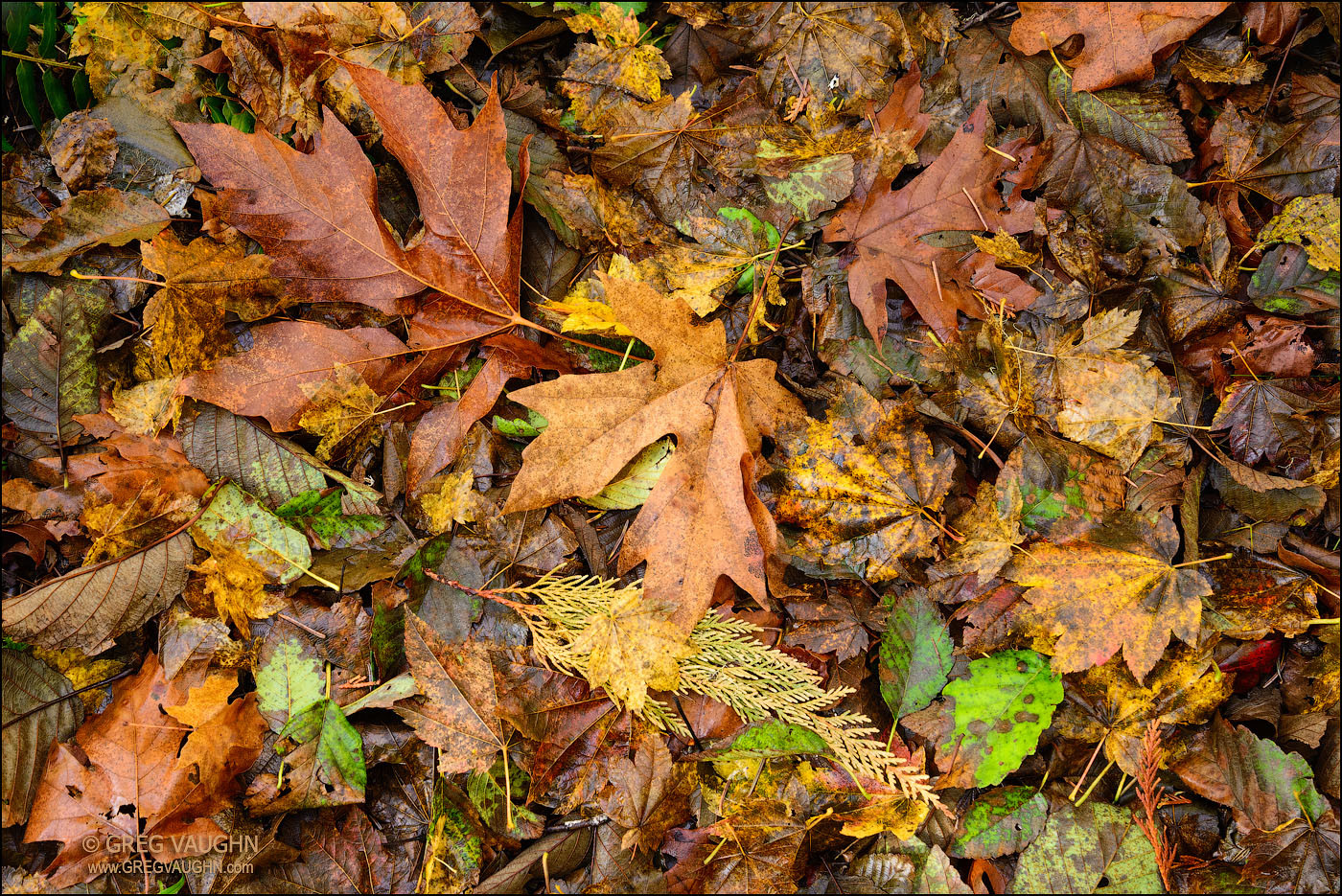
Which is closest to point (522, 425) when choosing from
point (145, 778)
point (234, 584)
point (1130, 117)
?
point (234, 584)

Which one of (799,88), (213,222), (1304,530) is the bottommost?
(1304,530)

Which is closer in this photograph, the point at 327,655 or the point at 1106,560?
the point at 1106,560

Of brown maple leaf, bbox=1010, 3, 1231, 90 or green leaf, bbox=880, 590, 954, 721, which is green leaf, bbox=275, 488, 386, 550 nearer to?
green leaf, bbox=880, 590, 954, 721

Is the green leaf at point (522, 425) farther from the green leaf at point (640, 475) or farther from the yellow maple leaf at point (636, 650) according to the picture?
the yellow maple leaf at point (636, 650)

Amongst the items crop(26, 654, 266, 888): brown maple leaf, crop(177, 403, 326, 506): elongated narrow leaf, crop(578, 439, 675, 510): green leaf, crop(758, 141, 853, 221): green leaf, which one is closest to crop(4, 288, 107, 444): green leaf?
crop(177, 403, 326, 506): elongated narrow leaf

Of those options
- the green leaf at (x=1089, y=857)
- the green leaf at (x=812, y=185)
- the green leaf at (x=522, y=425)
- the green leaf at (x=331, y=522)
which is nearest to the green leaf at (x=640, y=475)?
the green leaf at (x=522, y=425)

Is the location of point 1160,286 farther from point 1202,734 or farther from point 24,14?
point 24,14

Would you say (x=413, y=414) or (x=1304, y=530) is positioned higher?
(x=413, y=414)

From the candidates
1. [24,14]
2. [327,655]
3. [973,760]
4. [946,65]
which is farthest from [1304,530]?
[24,14]

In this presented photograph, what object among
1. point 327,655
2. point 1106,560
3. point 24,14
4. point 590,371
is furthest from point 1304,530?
point 24,14
